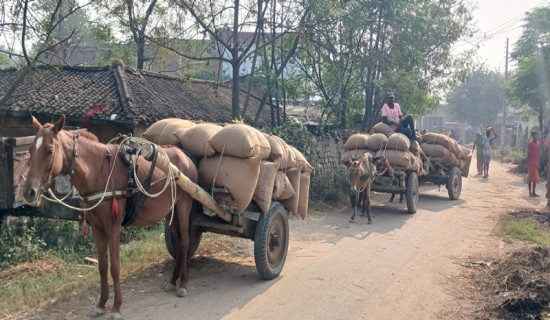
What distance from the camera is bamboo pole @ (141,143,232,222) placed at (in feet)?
16.5

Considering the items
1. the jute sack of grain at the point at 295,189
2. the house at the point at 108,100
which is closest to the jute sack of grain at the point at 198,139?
the jute sack of grain at the point at 295,189

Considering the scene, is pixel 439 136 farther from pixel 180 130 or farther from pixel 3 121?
pixel 3 121

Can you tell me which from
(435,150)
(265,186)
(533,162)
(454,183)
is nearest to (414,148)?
(435,150)

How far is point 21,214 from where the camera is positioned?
7758 millimetres

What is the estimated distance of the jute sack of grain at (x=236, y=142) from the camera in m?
5.86

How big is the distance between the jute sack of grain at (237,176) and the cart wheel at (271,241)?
46 centimetres

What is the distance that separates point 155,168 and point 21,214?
373 centimetres

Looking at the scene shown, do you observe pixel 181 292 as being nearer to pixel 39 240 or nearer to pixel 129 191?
pixel 129 191

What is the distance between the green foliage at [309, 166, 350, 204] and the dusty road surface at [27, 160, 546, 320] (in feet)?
7.41

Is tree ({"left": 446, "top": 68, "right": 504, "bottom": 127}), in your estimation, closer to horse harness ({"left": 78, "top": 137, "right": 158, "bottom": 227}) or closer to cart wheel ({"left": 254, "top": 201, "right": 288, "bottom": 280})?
cart wheel ({"left": 254, "top": 201, "right": 288, "bottom": 280})

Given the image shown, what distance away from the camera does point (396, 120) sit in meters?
12.8

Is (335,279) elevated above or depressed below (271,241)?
below

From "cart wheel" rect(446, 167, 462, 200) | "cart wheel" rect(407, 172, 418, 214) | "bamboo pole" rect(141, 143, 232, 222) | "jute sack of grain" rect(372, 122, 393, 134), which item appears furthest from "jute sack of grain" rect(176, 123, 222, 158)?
"cart wheel" rect(446, 167, 462, 200)

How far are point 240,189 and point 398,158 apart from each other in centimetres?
649
